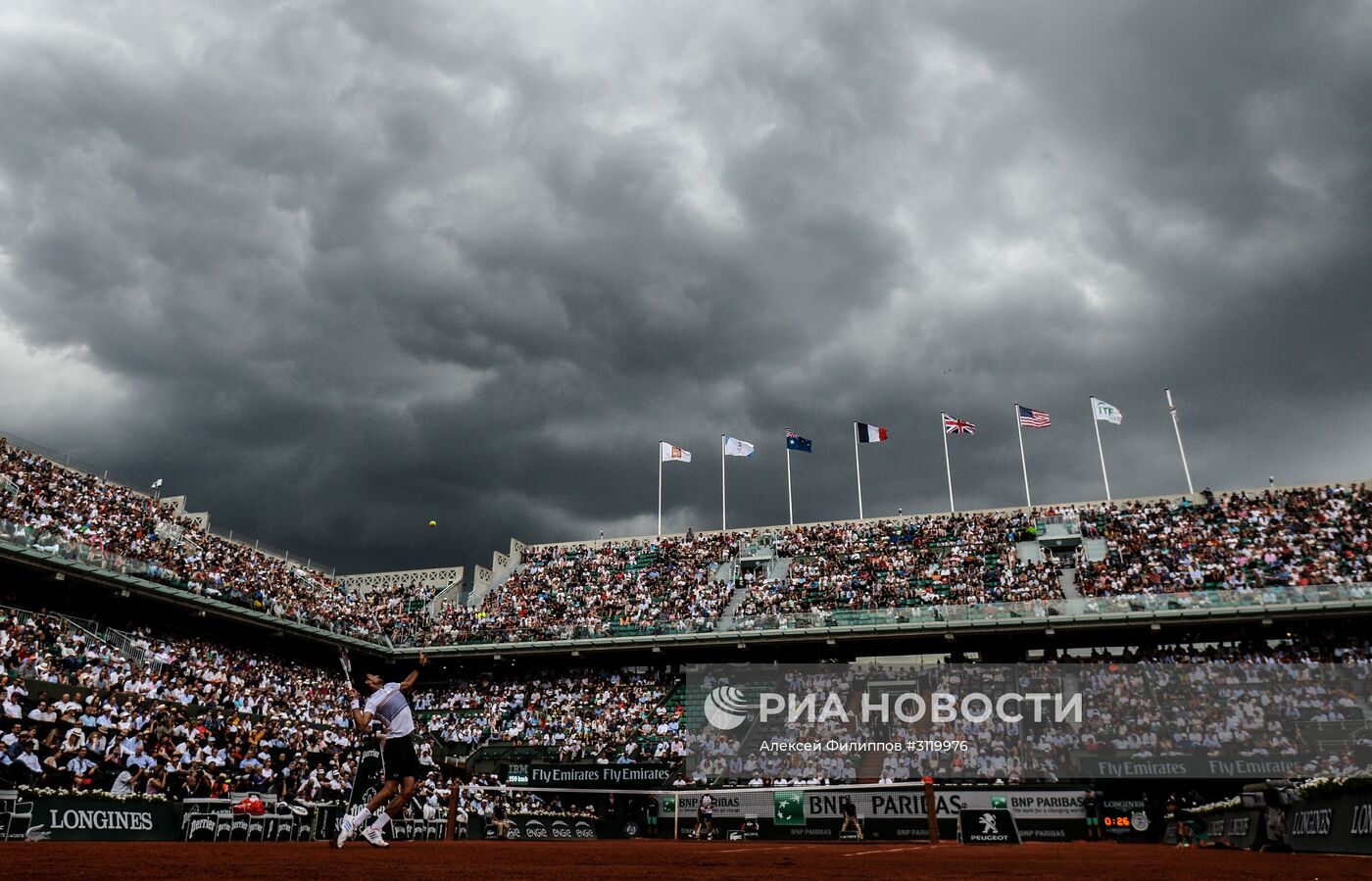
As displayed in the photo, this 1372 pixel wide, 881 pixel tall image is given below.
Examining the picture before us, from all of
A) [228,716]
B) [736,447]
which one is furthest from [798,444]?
[228,716]

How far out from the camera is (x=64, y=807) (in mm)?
16828

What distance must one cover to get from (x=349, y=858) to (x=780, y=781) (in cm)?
2546

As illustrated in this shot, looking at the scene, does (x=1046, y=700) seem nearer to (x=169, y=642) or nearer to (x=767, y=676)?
(x=767, y=676)

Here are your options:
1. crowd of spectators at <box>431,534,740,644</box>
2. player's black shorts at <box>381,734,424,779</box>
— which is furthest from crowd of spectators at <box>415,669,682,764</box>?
player's black shorts at <box>381,734,424,779</box>

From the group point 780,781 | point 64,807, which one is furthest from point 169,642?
point 780,781

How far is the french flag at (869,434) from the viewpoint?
48.5 metres

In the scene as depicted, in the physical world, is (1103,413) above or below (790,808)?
above

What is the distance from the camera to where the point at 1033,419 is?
145 feet

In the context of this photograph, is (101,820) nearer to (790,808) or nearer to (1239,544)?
(790,808)

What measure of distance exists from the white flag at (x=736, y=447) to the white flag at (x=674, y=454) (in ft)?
7.37

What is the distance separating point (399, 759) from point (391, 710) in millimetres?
625

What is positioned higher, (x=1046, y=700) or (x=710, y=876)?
(x=1046, y=700)

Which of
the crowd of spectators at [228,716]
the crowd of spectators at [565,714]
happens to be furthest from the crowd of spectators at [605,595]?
the crowd of spectators at [228,716]

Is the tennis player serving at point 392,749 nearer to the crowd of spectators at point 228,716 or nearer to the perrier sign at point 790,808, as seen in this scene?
the crowd of spectators at point 228,716
